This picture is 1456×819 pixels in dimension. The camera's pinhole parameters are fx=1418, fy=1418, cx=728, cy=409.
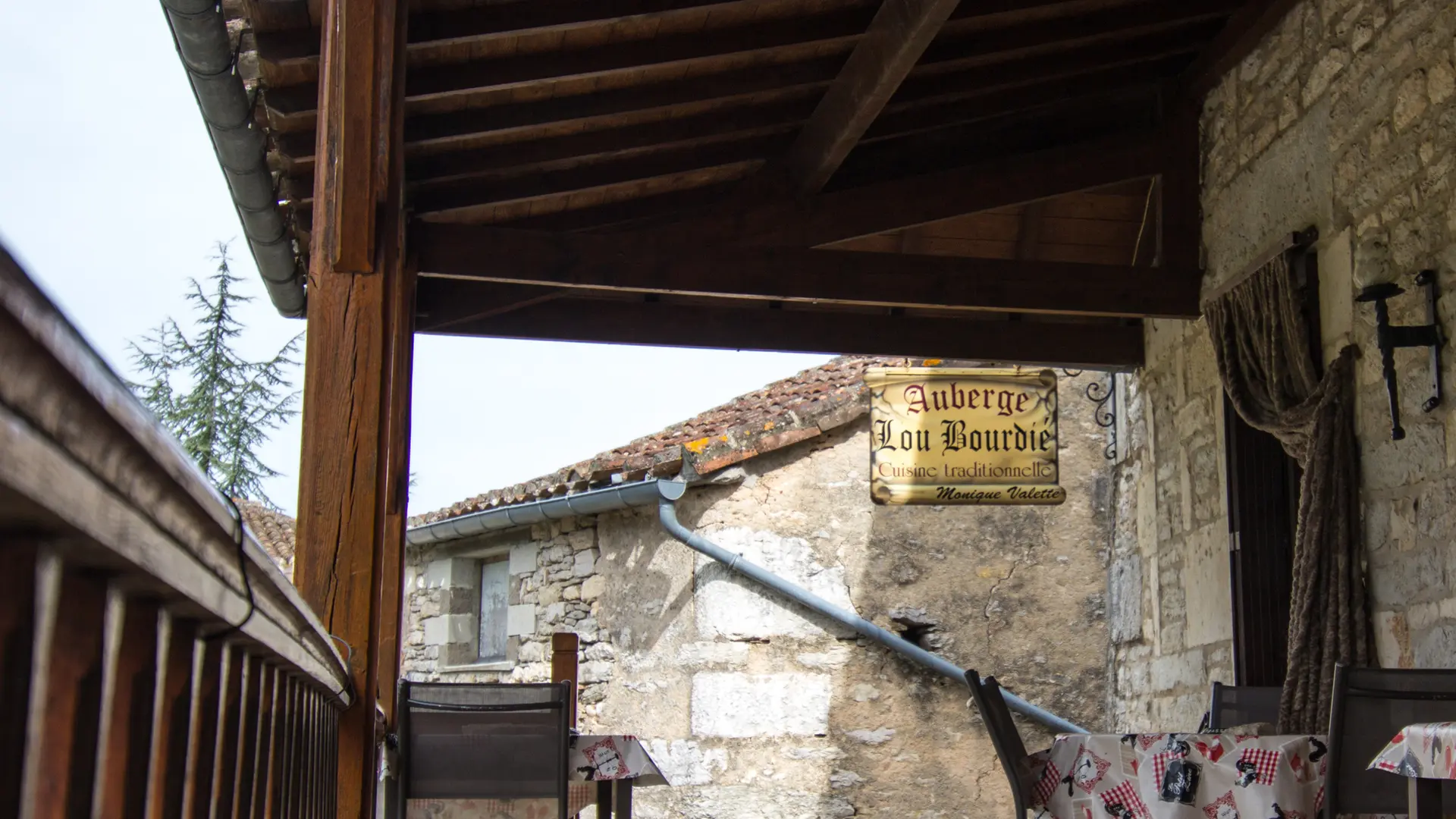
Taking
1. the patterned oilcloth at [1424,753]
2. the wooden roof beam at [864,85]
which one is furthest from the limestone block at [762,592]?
the patterned oilcloth at [1424,753]

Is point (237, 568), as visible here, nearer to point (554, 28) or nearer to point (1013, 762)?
point (1013, 762)

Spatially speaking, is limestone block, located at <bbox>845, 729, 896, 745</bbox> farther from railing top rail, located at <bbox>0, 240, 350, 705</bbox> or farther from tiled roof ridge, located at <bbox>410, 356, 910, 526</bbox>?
railing top rail, located at <bbox>0, 240, 350, 705</bbox>

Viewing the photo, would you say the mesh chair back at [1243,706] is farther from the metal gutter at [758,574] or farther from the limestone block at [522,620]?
the limestone block at [522,620]

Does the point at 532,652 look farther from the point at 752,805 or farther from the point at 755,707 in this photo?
the point at 752,805

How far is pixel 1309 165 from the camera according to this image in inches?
197

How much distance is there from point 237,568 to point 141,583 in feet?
0.68

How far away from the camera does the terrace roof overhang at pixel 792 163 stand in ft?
15.2

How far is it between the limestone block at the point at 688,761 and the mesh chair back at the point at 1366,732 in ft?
18.6

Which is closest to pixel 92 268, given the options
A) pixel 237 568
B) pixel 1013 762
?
pixel 237 568

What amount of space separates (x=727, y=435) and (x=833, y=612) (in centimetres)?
127

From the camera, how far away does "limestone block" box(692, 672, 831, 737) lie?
27.7 ft

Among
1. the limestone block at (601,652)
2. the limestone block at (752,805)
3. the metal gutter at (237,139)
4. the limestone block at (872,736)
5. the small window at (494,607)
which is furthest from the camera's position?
the small window at (494,607)

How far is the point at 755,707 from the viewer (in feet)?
27.9

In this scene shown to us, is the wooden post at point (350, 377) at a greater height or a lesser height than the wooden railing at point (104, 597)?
greater
